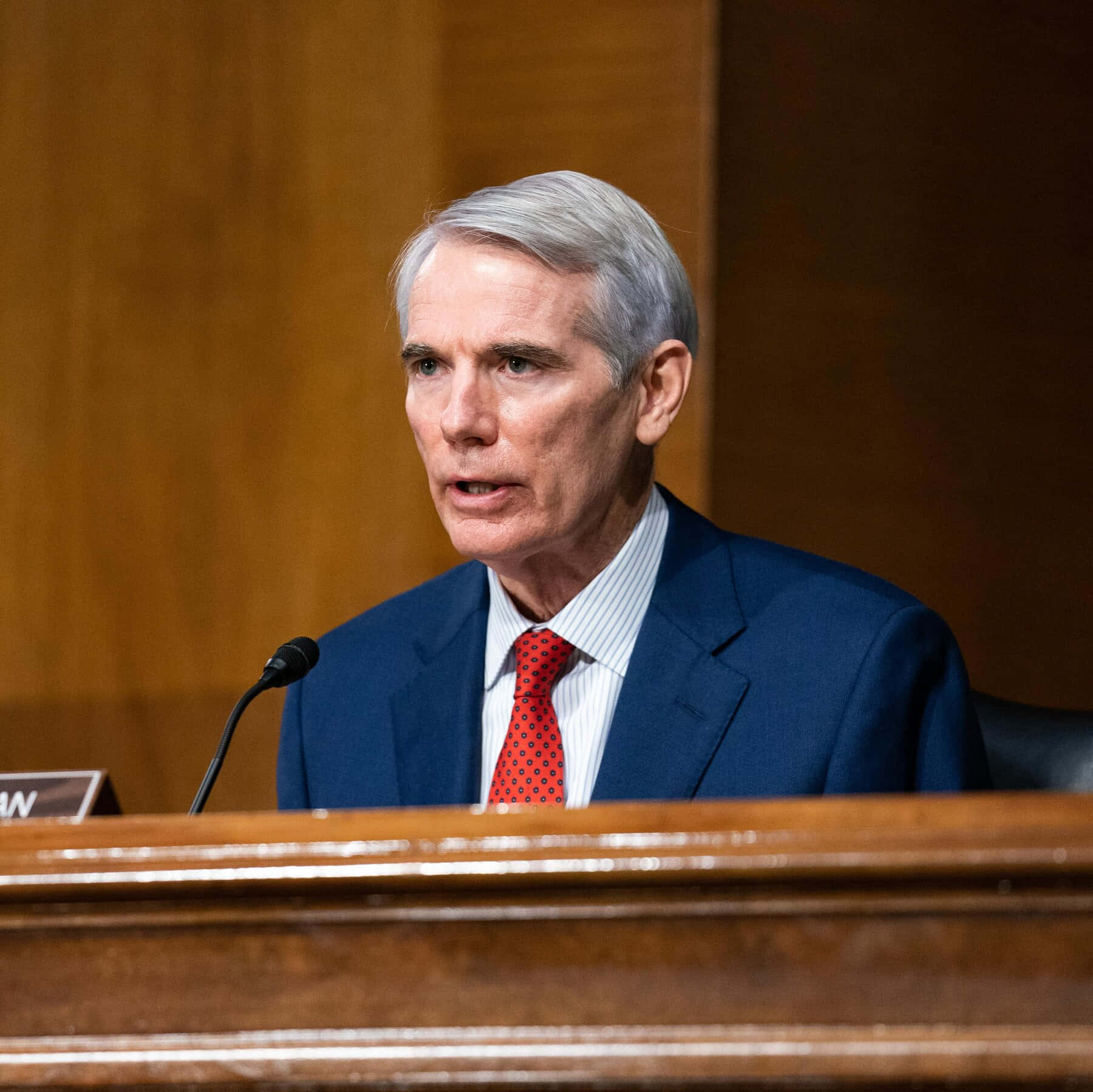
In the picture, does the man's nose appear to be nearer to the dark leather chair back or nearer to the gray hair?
the gray hair

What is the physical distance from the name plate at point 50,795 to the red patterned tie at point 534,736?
39 cm

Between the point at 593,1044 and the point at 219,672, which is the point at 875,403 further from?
the point at 593,1044

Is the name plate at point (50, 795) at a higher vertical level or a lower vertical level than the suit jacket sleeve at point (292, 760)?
higher

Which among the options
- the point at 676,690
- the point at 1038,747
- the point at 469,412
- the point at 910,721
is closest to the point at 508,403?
the point at 469,412

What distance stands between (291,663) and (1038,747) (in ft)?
2.59

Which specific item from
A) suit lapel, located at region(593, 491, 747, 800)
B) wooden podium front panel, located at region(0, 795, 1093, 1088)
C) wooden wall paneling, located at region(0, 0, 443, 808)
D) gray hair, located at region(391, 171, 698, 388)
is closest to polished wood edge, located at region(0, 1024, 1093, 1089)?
wooden podium front panel, located at region(0, 795, 1093, 1088)

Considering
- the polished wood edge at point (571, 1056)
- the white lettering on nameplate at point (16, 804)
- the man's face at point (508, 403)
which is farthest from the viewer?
the man's face at point (508, 403)

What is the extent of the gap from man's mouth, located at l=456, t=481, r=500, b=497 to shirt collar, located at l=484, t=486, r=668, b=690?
0.52 ft

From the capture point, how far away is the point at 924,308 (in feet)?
9.22

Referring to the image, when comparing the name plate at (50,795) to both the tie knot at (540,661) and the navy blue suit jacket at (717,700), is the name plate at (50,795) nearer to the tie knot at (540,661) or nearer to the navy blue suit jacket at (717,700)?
the navy blue suit jacket at (717,700)

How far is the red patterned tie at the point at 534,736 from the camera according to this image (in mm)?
1460

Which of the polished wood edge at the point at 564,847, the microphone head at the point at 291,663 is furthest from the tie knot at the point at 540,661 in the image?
the polished wood edge at the point at 564,847

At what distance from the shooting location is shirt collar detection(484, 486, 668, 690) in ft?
5.06

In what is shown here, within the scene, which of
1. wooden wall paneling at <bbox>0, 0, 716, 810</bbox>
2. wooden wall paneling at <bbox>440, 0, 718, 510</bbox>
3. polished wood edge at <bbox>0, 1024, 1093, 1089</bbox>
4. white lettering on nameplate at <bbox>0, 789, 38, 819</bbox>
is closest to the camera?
polished wood edge at <bbox>0, 1024, 1093, 1089</bbox>
